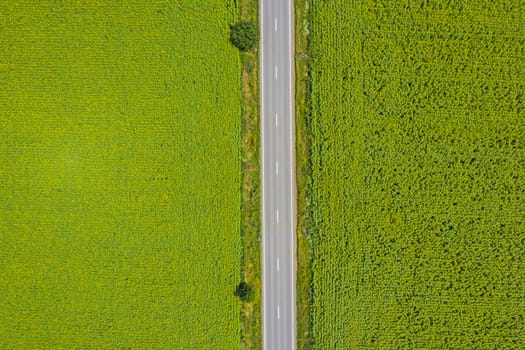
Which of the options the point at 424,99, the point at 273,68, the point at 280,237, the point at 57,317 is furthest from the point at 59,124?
the point at 424,99

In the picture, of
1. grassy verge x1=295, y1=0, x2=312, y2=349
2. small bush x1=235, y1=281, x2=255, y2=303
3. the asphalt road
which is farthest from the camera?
the asphalt road

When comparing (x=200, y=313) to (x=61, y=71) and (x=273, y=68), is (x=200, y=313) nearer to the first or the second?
(x=273, y=68)

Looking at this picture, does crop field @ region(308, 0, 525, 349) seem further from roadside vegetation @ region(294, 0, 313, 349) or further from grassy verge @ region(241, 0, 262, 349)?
grassy verge @ region(241, 0, 262, 349)

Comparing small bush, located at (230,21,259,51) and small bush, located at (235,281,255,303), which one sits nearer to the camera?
small bush, located at (235,281,255,303)

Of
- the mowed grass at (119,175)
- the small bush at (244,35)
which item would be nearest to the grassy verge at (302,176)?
the small bush at (244,35)

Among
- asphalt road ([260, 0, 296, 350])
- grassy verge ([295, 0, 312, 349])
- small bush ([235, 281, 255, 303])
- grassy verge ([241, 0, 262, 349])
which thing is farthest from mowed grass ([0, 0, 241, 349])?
grassy verge ([295, 0, 312, 349])

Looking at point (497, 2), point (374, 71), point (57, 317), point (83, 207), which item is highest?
point (497, 2)

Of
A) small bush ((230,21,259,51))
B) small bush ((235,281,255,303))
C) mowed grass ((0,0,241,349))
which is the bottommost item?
small bush ((235,281,255,303))

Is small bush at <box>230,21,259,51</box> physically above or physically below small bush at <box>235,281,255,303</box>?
above
